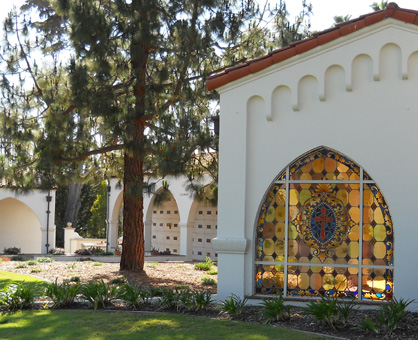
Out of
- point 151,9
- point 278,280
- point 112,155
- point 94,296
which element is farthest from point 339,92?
point 112,155

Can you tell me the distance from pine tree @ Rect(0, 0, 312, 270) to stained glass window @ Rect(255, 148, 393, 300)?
371 centimetres

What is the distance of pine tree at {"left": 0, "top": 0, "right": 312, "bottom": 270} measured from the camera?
1330 centimetres

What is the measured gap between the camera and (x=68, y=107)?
1407 centimetres

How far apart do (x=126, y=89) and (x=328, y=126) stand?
693cm

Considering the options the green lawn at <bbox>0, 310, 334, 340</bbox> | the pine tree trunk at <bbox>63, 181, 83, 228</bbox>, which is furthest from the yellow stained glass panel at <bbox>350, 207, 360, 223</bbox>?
the pine tree trunk at <bbox>63, 181, 83, 228</bbox>

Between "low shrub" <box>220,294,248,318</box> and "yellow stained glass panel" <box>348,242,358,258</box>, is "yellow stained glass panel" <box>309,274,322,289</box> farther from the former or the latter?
"low shrub" <box>220,294,248,318</box>

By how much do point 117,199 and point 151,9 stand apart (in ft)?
49.5

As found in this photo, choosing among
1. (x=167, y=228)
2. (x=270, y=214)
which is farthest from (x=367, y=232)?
(x=167, y=228)

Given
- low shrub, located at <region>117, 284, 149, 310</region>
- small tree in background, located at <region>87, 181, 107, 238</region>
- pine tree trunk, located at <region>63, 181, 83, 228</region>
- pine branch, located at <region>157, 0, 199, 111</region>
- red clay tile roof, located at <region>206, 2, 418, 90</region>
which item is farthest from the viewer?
pine tree trunk, located at <region>63, 181, 83, 228</region>

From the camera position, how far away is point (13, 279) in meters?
13.7

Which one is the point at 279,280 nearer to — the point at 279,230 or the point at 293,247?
the point at 293,247

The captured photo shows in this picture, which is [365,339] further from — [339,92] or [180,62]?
[180,62]

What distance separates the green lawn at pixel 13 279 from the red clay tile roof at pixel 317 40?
21.2 ft

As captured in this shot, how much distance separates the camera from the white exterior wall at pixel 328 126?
28.7 ft
